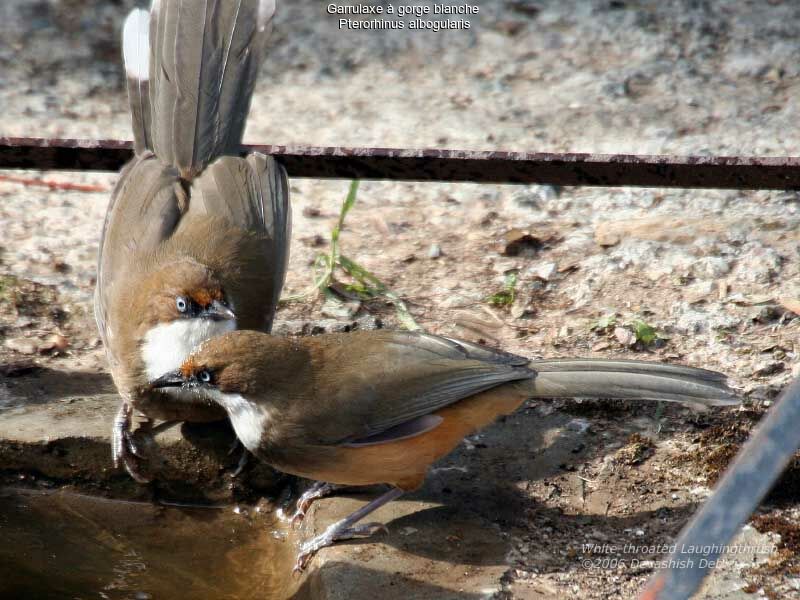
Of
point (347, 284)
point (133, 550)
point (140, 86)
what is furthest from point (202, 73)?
point (133, 550)

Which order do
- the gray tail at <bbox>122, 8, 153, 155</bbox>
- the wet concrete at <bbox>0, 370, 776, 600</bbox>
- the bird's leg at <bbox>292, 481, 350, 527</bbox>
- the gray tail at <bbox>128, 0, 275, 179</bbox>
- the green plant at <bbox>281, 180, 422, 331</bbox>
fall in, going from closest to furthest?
→ the wet concrete at <bbox>0, 370, 776, 600</bbox> → the bird's leg at <bbox>292, 481, 350, 527</bbox> → the gray tail at <bbox>128, 0, 275, 179</bbox> → the gray tail at <bbox>122, 8, 153, 155</bbox> → the green plant at <bbox>281, 180, 422, 331</bbox>

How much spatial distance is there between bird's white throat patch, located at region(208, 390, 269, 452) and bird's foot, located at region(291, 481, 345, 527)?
0.39 metres

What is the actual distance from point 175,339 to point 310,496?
86cm

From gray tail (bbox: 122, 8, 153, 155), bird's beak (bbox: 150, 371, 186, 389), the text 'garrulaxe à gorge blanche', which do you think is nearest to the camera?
bird's beak (bbox: 150, 371, 186, 389)

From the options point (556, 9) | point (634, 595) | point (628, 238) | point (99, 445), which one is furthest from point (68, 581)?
point (556, 9)

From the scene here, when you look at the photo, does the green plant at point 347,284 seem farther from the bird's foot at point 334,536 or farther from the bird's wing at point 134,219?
the bird's foot at point 334,536

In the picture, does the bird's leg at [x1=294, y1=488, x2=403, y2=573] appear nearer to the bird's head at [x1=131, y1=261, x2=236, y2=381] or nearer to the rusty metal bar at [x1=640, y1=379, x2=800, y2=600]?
the bird's head at [x1=131, y1=261, x2=236, y2=381]

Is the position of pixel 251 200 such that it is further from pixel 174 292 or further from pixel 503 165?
pixel 503 165

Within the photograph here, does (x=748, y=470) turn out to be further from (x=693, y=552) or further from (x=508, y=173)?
(x=508, y=173)

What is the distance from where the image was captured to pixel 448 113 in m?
7.50

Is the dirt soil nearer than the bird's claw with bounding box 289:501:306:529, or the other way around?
the dirt soil

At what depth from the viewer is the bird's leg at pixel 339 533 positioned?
3.95 m

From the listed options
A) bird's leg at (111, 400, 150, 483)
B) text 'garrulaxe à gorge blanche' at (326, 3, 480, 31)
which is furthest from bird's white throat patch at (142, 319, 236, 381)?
text 'garrulaxe à gorge blanche' at (326, 3, 480, 31)

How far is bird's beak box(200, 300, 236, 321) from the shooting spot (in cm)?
443
